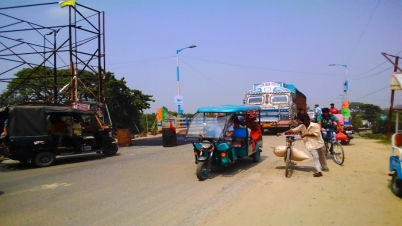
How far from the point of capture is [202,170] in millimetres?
7301

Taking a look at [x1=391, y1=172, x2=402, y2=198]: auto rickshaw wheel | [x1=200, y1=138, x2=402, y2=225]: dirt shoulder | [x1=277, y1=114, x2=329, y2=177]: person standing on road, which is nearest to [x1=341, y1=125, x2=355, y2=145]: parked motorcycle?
[x1=200, y1=138, x2=402, y2=225]: dirt shoulder

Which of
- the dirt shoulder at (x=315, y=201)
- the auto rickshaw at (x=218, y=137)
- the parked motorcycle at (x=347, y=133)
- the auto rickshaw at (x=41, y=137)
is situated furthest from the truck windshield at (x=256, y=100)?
the dirt shoulder at (x=315, y=201)

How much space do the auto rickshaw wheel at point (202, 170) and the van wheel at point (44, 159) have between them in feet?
19.8

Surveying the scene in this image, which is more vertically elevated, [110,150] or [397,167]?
[397,167]

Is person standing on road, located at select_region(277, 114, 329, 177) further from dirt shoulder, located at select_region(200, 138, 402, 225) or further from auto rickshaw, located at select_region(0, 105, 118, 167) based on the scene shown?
auto rickshaw, located at select_region(0, 105, 118, 167)

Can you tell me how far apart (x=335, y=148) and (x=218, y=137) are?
12.5 ft

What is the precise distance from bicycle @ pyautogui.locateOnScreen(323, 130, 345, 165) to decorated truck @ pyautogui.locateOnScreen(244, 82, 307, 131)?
9.88 m

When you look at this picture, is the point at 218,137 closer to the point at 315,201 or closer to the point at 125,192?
the point at 125,192

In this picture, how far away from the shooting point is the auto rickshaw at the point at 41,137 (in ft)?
32.2

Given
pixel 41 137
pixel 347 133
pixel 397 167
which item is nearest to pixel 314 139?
pixel 397 167

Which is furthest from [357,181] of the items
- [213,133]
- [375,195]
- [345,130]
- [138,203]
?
[345,130]

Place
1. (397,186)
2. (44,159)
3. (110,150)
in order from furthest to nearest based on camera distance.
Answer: (110,150), (44,159), (397,186)

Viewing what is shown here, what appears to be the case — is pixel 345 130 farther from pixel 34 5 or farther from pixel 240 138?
pixel 34 5

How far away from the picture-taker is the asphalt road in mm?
4992
